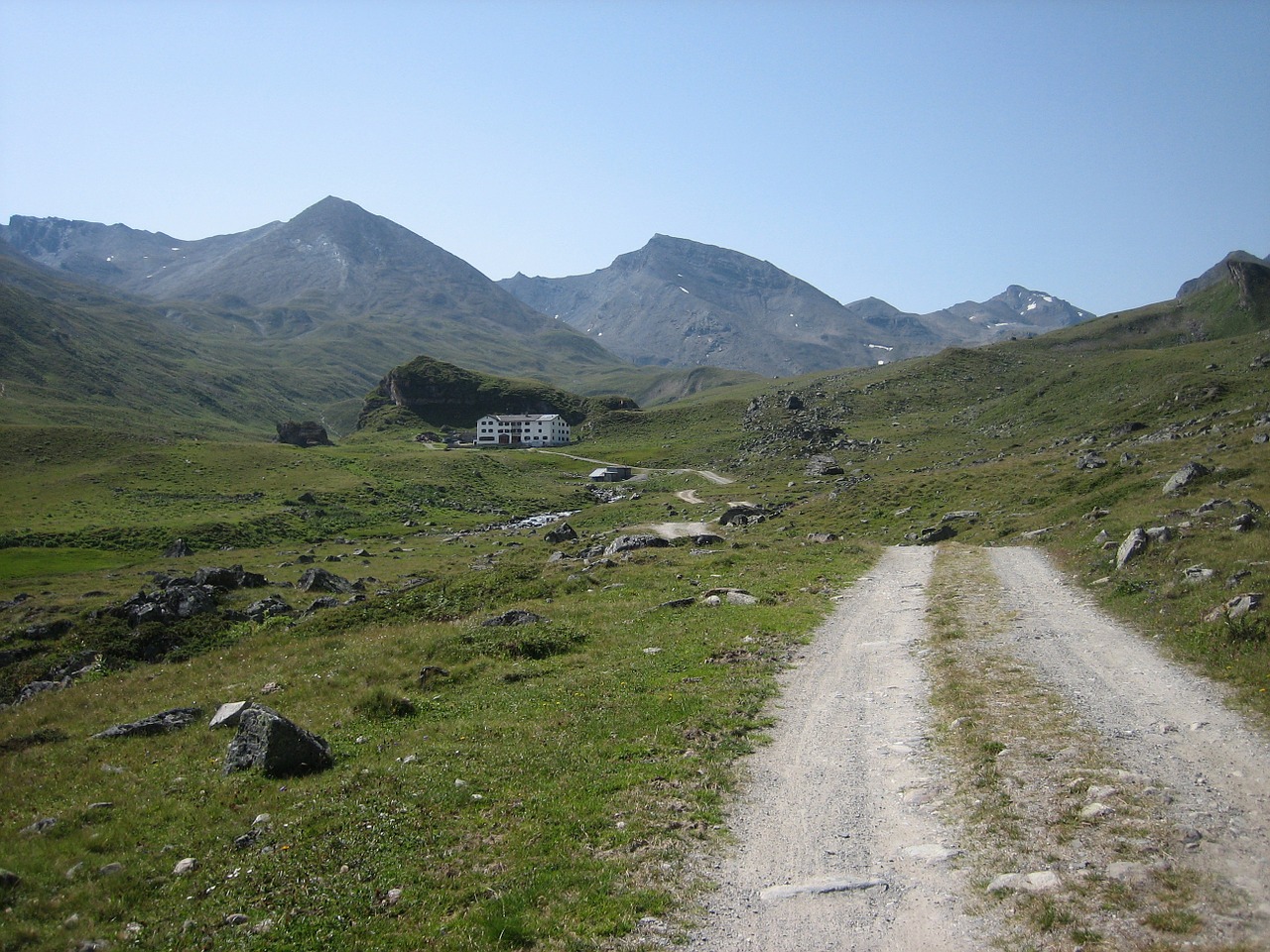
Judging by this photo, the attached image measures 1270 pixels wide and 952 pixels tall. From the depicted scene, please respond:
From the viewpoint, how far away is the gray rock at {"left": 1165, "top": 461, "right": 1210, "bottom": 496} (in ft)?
119

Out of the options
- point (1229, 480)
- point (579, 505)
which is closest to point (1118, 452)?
point (1229, 480)

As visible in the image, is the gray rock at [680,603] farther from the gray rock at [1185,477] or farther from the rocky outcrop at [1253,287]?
the rocky outcrop at [1253,287]

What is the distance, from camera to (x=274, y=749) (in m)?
15.4

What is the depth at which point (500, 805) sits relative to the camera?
1317 cm

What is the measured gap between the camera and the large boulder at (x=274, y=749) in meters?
15.3

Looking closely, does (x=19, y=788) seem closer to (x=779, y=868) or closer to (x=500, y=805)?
(x=500, y=805)

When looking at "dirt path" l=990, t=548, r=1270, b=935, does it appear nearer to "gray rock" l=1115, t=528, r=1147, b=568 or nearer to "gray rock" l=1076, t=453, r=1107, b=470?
"gray rock" l=1115, t=528, r=1147, b=568

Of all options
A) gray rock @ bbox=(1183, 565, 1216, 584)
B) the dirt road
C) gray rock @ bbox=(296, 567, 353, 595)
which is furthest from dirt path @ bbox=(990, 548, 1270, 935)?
gray rock @ bbox=(296, 567, 353, 595)

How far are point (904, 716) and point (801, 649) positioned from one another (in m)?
6.08

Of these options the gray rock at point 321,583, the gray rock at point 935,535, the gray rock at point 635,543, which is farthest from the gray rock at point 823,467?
the gray rock at point 321,583

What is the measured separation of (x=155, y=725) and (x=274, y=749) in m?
7.27

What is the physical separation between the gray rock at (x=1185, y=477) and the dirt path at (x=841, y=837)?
2583cm

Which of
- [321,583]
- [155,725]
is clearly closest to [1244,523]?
[155,725]

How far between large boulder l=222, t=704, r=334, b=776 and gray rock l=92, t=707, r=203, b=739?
5.35 metres
